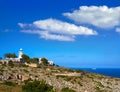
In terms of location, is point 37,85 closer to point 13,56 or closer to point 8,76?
point 8,76

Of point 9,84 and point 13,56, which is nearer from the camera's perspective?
point 9,84

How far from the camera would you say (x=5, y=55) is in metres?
146

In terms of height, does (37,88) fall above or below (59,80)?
below

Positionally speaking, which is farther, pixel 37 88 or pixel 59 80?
pixel 59 80

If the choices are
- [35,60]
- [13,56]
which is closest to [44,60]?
[35,60]

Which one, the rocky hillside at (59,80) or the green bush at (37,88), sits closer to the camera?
the green bush at (37,88)

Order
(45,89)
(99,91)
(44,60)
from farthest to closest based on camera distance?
(44,60) < (99,91) < (45,89)

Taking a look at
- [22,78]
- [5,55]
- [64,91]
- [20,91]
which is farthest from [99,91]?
[5,55]

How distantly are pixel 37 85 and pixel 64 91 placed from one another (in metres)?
13.9

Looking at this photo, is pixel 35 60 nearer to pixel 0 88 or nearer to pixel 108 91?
pixel 108 91

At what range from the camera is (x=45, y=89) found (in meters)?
51.5

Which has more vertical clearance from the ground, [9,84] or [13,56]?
[13,56]

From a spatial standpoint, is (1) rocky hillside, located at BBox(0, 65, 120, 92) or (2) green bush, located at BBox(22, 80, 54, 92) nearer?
(2) green bush, located at BBox(22, 80, 54, 92)

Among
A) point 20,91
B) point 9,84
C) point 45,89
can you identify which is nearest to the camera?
point 45,89
